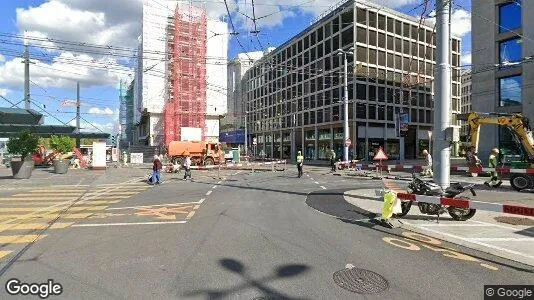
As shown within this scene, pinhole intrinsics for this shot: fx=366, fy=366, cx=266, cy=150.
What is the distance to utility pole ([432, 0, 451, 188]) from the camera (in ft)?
36.2

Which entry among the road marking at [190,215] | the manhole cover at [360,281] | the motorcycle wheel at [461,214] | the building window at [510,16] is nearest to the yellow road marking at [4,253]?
the road marking at [190,215]

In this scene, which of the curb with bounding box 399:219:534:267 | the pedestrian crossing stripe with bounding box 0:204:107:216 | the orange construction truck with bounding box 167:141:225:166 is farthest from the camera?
the orange construction truck with bounding box 167:141:225:166

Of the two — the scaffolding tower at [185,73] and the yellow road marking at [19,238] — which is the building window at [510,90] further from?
the scaffolding tower at [185,73]

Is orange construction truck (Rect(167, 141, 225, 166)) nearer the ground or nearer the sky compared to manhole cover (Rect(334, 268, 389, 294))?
nearer the sky

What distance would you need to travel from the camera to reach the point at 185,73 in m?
54.1

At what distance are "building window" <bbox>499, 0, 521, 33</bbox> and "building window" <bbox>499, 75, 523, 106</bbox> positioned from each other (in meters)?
4.18

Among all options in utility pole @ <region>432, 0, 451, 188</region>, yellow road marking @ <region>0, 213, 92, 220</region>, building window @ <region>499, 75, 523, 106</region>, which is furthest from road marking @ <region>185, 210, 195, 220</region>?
building window @ <region>499, 75, 523, 106</region>

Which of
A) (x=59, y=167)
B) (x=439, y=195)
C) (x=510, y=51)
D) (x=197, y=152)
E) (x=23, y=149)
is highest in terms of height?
(x=510, y=51)

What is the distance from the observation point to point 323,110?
55.8 m

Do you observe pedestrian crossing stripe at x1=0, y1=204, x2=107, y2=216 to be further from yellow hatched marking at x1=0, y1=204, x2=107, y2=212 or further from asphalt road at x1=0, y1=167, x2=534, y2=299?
asphalt road at x1=0, y1=167, x2=534, y2=299

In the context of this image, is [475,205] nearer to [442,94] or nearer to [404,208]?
[404,208]

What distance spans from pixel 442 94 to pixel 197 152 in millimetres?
30677

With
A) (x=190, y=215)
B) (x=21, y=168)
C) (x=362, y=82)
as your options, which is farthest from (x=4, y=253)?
(x=362, y=82)

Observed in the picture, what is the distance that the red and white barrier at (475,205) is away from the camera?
22.2ft
